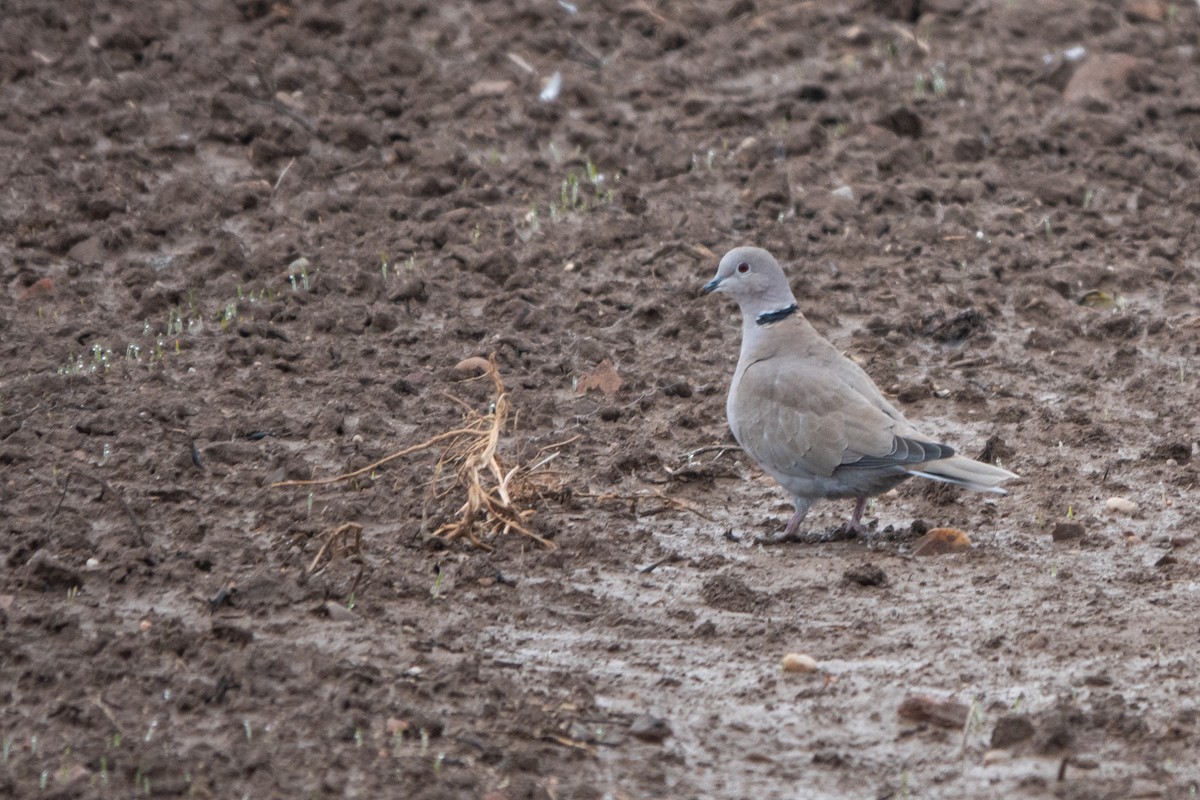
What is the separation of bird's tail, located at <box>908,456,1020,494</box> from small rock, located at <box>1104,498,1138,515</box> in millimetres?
610

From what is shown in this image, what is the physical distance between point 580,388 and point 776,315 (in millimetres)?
1003

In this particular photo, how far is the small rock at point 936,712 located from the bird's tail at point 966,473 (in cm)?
125

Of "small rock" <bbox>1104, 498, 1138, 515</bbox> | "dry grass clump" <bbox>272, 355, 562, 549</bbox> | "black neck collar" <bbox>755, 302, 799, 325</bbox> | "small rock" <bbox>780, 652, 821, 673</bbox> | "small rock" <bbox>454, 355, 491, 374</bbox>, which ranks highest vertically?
"black neck collar" <bbox>755, 302, 799, 325</bbox>

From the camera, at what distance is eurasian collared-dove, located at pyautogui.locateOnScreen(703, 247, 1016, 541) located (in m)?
5.50

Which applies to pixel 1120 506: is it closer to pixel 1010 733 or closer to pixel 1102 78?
pixel 1010 733

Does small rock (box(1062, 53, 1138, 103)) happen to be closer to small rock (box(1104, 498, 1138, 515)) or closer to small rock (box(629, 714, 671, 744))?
small rock (box(1104, 498, 1138, 515))

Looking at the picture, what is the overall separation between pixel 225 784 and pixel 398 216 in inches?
193

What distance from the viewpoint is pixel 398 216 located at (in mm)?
8367

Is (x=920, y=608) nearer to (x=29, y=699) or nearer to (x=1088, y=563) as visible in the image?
(x=1088, y=563)

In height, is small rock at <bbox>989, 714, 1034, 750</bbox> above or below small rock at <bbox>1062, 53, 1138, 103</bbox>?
above

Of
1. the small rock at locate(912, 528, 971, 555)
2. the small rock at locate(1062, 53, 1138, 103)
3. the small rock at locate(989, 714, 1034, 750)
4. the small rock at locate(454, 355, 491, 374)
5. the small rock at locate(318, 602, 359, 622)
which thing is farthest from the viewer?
the small rock at locate(1062, 53, 1138, 103)

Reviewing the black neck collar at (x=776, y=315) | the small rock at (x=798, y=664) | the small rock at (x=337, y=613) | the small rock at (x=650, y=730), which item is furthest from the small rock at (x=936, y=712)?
the black neck collar at (x=776, y=315)

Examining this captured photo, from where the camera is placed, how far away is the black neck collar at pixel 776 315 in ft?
20.5

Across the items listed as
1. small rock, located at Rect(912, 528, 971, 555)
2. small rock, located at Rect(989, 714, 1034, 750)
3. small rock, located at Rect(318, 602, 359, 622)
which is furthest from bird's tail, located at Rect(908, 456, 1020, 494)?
small rock, located at Rect(318, 602, 359, 622)
